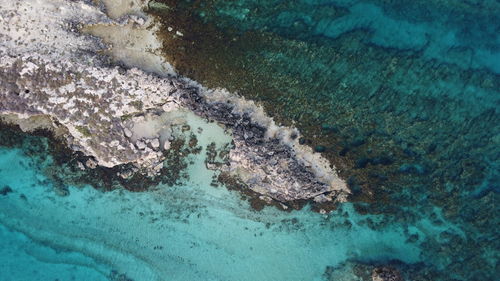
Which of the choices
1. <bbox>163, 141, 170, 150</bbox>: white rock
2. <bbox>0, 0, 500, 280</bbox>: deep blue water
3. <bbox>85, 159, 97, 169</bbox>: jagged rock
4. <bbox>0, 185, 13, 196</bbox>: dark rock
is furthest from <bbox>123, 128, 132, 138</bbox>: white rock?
<bbox>0, 185, 13, 196</bbox>: dark rock

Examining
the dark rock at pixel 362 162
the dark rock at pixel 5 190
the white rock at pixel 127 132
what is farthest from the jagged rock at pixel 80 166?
the dark rock at pixel 362 162

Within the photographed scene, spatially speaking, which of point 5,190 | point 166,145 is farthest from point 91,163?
point 5,190

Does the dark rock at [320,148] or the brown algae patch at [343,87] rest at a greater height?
the brown algae patch at [343,87]

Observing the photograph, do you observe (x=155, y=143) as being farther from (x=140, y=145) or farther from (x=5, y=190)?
(x=5, y=190)

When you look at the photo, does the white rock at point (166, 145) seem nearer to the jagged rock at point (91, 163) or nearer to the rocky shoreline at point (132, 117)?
the rocky shoreline at point (132, 117)

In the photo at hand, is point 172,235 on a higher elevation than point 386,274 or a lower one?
lower

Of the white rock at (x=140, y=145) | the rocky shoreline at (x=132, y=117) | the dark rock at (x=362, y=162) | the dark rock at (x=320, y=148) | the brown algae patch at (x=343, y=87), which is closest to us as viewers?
the rocky shoreline at (x=132, y=117)

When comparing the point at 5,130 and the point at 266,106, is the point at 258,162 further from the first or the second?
the point at 5,130

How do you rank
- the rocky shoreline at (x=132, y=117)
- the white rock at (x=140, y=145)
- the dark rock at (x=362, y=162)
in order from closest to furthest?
the rocky shoreline at (x=132, y=117) < the white rock at (x=140, y=145) < the dark rock at (x=362, y=162)

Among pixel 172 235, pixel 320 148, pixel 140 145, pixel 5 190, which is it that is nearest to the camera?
pixel 140 145
